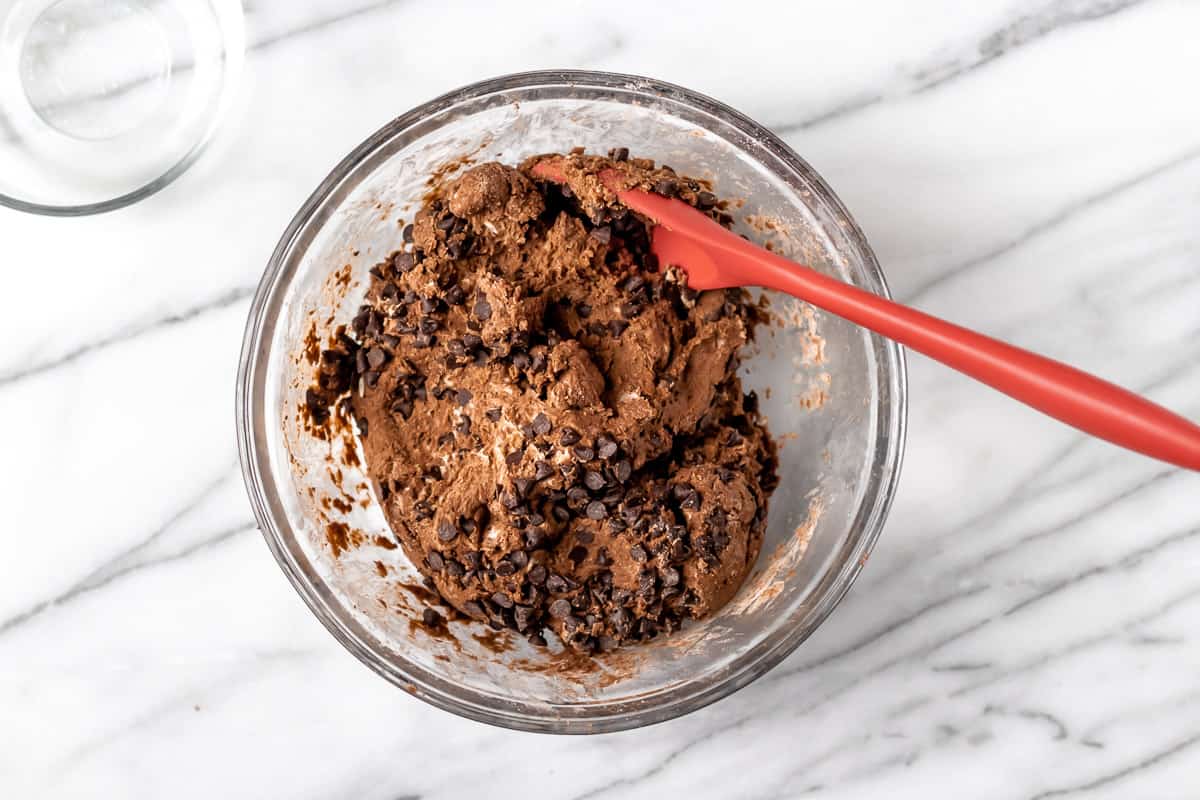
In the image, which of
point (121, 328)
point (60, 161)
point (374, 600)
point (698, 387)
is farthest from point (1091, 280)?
point (60, 161)

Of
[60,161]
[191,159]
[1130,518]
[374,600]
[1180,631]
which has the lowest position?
[1180,631]

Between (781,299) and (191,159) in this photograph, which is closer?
(781,299)

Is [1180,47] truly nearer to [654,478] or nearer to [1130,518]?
[1130,518]

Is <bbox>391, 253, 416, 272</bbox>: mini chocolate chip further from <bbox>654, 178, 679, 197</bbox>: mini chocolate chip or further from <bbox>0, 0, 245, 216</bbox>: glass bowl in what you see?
<bbox>0, 0, 245, 216</bbox>: glass bowl

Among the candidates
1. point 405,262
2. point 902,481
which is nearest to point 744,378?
point 902,481

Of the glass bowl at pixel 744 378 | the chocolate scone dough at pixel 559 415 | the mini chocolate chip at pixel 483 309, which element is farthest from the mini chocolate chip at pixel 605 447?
the glass bowl at pixel 744 378

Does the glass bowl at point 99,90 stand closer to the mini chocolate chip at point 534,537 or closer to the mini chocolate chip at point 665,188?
the mini chocolate chip at point 665,188
